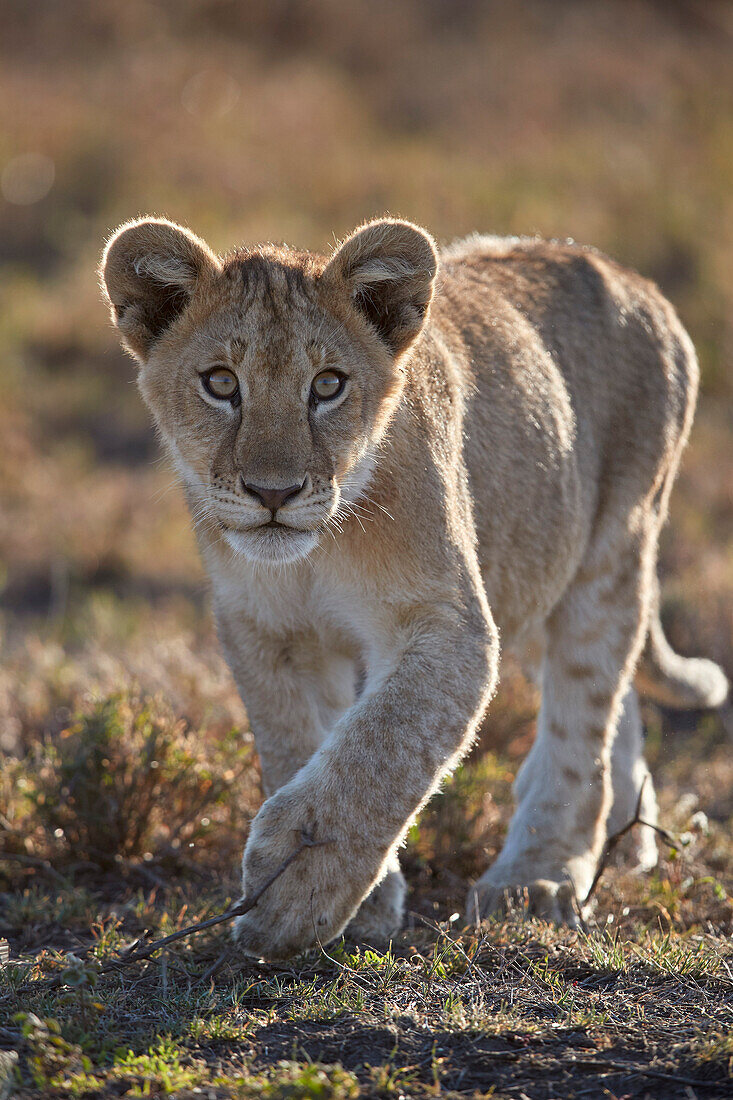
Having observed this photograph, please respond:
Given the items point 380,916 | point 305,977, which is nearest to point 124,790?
point 380,916

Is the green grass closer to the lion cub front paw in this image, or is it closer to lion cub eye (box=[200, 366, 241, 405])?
the lion cub front paw

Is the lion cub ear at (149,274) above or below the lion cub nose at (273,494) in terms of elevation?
above

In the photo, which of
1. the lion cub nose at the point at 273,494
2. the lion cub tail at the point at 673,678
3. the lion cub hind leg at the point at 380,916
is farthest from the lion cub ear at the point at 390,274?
the lion cub tail at the point at 673,678

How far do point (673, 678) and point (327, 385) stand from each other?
2.46 metres

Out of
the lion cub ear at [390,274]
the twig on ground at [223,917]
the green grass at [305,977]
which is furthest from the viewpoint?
the lion cub ear at [390,274]

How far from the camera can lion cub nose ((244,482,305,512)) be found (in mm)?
3105

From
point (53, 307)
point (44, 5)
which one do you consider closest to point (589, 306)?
point (53, 307)

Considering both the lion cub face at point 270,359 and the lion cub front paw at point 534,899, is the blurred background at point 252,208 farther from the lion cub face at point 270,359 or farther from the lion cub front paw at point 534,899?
the lion cub face at point 270,359

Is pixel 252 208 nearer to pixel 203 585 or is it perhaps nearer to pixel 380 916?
pixel 203 585

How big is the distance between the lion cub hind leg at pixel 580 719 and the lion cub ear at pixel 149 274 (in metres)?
1.83

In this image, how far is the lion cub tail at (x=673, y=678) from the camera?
5.10 metres

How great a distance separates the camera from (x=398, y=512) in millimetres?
3447

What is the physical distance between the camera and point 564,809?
4.37 metres

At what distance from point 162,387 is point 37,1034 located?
1736mm
